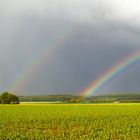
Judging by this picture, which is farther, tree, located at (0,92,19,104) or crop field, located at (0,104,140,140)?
tree, located at (0,92,19,104)

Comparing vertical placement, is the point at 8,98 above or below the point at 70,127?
above

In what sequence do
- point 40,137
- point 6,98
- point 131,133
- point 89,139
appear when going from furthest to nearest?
point 6,98 → point 131,133 → point 40,137 → point 89,139

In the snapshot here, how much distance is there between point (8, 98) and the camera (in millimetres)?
131000

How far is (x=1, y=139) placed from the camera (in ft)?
70.4

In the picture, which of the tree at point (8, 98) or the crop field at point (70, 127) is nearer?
the crop field at point (70, 127)

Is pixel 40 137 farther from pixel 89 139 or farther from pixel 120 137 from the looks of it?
pixel 120 137

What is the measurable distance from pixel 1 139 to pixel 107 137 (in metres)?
Answer: 7.27

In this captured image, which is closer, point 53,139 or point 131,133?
point 53,139

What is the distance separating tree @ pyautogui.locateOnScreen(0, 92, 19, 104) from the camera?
428 ft

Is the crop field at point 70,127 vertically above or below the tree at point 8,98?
below

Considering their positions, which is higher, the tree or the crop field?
the tree

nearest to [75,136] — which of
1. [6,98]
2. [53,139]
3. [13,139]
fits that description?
[53,139]

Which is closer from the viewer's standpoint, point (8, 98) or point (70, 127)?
point (70, 127)

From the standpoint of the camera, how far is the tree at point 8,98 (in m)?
131
